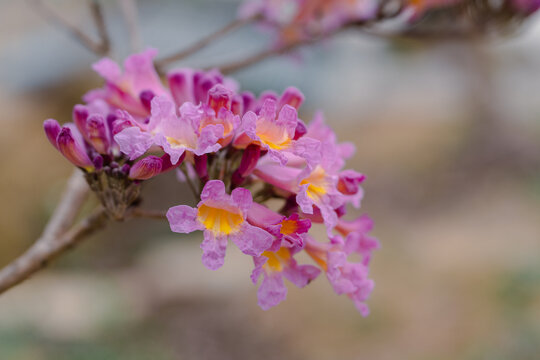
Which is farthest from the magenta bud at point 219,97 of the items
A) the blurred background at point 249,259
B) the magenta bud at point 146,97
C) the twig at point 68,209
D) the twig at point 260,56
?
the blurred background at point 249,259

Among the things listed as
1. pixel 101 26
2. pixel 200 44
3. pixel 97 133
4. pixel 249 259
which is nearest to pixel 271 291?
pixel 97 133

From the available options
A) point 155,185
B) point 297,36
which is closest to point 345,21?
point 297,36

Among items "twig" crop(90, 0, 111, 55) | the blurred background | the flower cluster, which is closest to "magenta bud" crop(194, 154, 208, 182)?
the flower cluster

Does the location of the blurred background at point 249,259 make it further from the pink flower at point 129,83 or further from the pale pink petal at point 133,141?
the pale pink petal at point 133,141

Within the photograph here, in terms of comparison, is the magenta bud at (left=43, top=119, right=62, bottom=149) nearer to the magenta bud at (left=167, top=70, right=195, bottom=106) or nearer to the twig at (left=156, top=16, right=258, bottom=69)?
the magenta bud at (left=167, top=70, right=195, bottom=106)

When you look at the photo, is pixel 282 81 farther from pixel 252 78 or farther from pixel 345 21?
pixel 345 21

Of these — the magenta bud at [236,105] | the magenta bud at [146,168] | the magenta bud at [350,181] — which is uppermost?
the magenta bud at [236,105]
